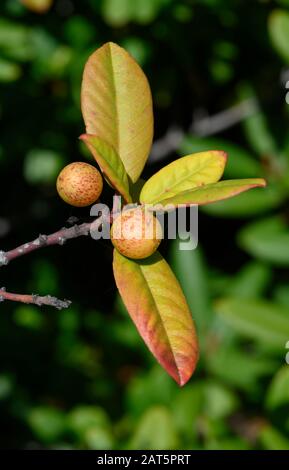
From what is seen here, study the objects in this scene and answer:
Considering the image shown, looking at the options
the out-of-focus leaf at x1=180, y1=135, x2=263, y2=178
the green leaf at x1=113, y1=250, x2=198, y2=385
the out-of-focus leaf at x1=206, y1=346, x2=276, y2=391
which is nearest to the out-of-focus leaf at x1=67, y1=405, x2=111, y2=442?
the out-of-focus leaf at x1=206, y1=346, x2=276, y2=391

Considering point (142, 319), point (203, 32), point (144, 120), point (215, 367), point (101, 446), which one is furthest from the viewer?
point (203, 32)

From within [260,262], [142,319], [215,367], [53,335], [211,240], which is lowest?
[142,319]

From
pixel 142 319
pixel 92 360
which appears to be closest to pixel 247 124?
pixel 92 360

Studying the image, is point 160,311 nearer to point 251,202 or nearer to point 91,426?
point 91,426

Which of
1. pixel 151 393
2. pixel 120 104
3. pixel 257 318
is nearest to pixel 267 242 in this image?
pixel 257 318

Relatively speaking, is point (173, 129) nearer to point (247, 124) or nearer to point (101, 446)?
point (247, 124)

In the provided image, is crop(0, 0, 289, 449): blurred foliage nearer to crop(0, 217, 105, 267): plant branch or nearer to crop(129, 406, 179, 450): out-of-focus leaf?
crop(129, 406, 179, 450): out-of-focus leaf
